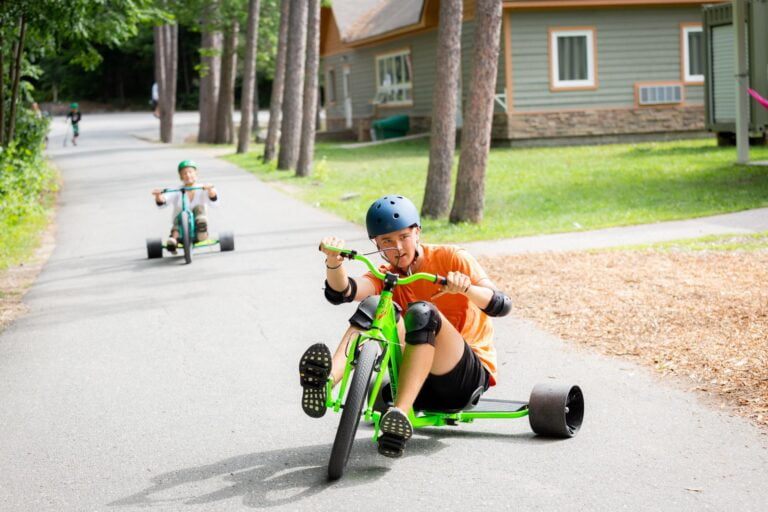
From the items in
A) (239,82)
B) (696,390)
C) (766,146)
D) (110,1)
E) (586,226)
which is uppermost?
(239,82)

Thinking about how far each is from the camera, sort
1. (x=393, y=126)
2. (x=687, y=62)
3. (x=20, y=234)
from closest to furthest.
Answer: (x=20, y=234), (x=687, y=62), (x=393, y=126)

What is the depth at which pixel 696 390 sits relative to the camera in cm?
664

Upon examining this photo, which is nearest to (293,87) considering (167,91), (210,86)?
(210,86)

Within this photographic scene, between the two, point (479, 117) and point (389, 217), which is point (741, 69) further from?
point (389, 217)

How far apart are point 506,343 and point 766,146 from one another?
61.8 ft

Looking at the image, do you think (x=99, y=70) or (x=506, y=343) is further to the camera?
(x=99, y=70)

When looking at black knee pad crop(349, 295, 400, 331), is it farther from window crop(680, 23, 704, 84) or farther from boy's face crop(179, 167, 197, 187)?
window crop(680, 23, 704, 84)

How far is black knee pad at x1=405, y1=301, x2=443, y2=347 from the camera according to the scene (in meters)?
5.21

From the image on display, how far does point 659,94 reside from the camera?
31.8 m

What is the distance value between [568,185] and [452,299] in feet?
48.8

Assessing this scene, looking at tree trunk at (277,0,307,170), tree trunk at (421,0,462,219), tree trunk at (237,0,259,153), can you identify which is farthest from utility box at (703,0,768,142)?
tree trunk at (237,0,259,153)

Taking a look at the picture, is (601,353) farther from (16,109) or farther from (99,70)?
(99,70)

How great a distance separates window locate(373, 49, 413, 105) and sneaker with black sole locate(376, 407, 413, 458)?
110 feet

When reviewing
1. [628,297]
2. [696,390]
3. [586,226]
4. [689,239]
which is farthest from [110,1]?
[696,390]
